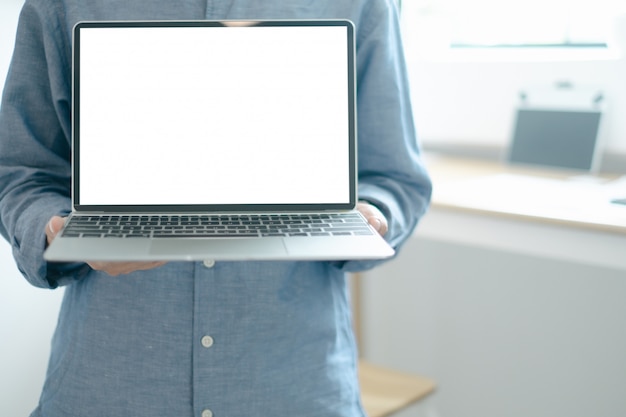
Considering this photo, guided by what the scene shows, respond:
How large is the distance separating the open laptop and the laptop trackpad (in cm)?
8

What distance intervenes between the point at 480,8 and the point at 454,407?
35.3 inches

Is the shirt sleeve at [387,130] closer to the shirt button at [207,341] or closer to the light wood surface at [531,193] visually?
the shirt button at [207,341]

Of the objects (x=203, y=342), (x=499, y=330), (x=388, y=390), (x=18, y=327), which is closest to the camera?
(x=203, y=342)

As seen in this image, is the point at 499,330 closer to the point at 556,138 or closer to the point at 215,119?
the point at 556,138

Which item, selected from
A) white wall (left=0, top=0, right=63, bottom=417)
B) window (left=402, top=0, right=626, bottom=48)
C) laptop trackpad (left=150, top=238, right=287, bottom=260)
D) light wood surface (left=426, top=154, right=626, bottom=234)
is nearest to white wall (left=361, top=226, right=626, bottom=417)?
light wood surface (left=426, top=154, right=626, bottom=234)

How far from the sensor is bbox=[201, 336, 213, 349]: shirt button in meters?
0.76

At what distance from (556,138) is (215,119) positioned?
0.98 meters

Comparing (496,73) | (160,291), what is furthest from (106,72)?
(496,73)

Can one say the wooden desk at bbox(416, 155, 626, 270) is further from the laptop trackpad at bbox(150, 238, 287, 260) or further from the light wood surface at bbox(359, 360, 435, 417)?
the laptop trackpad at bbox(150, 238, 287, 260)

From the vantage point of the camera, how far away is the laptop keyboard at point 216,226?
0.68 meters

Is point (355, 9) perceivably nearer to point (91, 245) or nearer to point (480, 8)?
point (91, 245)

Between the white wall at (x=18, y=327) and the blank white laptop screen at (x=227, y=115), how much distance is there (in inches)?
13.9

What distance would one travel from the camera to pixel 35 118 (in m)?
0.79

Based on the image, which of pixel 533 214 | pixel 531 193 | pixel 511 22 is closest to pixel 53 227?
pixel 533 214
